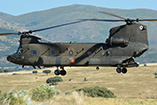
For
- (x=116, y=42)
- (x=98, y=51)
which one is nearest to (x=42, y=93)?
(x=98, y=51)

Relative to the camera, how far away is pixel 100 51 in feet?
90.0

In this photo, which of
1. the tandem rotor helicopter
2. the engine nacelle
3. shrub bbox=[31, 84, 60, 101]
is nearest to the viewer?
the tandem rotor helicopter

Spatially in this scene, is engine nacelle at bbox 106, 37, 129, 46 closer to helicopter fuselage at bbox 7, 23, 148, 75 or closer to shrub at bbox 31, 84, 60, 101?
helicopter fuselage at bbox 7, 23, 148, 75

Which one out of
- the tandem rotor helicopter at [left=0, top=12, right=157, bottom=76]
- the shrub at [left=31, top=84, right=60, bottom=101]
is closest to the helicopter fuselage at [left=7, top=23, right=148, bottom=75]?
the tandem rotor helicopter at [left=0, top=12, right=157, bottom=76]

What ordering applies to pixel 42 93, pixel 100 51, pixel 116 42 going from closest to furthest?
1. pixel 116 42
2. pixel 100 51
3. pixel 42 93

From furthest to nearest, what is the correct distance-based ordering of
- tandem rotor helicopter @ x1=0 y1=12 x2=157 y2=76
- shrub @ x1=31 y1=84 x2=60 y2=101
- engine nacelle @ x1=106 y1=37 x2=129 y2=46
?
shrub @ x1=31 y1=84 x2=60 y2=101
engine nacelle @ x1=106 y1=37 x2=129 y2=46
tandem rotor helicopter @ x1=0 y1=12 x2=157 y2=76

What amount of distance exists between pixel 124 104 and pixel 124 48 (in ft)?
24.6

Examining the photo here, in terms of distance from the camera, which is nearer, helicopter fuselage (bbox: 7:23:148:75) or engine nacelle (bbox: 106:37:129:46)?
helicopter fuselage (bbox: 7:23:148:75)

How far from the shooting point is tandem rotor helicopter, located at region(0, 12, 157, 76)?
89.2 feet

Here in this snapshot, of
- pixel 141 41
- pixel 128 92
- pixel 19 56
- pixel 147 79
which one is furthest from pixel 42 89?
pixel 147 79

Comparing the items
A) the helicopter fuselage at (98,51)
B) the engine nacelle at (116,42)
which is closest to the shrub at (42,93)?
the helicopter fuselage at (98,51)

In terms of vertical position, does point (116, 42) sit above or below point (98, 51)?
above

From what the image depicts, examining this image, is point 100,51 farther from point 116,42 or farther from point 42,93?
point 42,93

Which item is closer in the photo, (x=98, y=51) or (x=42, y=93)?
(x=98, y=51)
